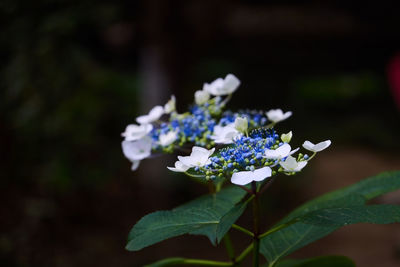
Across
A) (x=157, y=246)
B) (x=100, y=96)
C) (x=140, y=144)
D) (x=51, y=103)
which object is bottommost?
(x=140, y=144)

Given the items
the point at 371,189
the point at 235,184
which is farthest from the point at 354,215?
the point at 371,189

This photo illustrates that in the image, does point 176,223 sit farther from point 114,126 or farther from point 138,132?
point 114,126

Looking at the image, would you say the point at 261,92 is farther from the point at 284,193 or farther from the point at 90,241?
the point at 90,241

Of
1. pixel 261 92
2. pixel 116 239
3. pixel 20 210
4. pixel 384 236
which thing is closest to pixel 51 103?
pixel 20 210

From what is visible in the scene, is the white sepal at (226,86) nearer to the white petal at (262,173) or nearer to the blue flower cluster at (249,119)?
the blue flower cluster at (249,119)

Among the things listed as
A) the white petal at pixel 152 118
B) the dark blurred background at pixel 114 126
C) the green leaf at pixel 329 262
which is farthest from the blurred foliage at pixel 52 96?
the green leaf at pixel 329 262

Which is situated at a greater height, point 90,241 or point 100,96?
point 100,96

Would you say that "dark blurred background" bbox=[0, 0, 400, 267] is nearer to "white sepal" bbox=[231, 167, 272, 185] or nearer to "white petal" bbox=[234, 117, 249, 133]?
"white petal" bbox=[234, 117, 249, 133]
